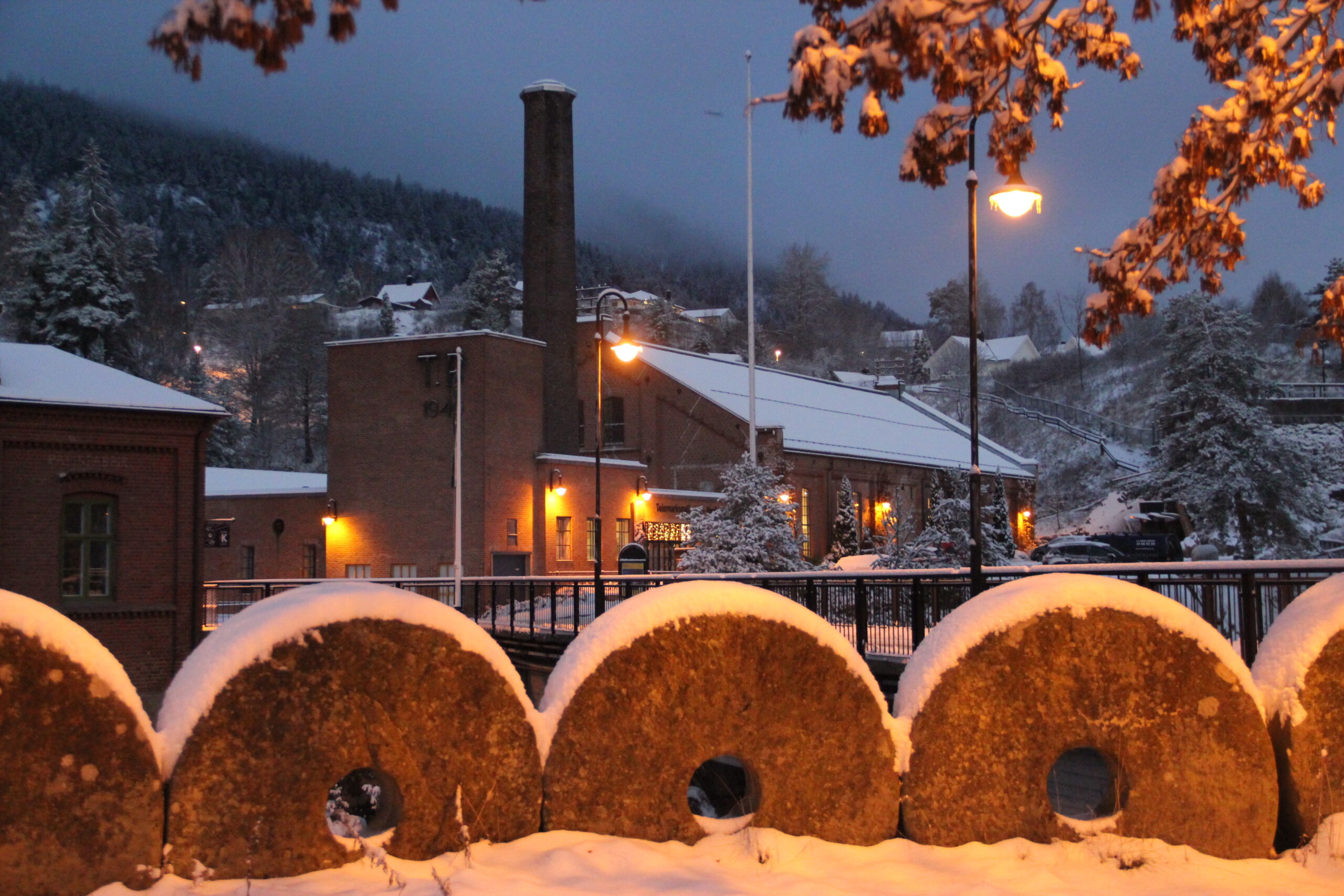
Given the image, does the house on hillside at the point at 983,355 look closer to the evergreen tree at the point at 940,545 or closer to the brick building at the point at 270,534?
the brick building at the point at 270,534

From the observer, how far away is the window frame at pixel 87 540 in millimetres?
24391

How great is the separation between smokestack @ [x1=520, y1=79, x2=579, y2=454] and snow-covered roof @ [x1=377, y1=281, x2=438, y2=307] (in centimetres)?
11153

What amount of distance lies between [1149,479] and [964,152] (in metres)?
47.2

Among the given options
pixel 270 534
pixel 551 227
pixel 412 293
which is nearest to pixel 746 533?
pixel 270 534

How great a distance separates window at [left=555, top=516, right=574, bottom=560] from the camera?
42.4 metres

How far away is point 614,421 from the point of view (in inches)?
2105

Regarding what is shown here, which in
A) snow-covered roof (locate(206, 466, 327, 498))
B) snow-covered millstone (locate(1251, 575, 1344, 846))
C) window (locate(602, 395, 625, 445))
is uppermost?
window (locate(602, 395, 625, 445))

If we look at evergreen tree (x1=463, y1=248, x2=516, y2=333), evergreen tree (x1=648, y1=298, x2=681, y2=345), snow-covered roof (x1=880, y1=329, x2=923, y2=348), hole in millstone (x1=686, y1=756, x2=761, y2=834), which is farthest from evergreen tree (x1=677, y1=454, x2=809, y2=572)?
snow-covered roof (x1=880, y1=329, x2=923, y2=348)

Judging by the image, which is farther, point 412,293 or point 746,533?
point 412,293

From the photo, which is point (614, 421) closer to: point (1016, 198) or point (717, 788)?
point (717, 788)

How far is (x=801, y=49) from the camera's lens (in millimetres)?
7488

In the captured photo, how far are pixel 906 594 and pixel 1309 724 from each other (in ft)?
53.0

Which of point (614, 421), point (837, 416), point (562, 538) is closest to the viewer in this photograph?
point (562, 538)

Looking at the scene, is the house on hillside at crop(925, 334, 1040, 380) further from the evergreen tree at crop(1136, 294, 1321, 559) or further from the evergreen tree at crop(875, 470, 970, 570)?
the evergreen tree at crop(875, 470, 970, 570)
